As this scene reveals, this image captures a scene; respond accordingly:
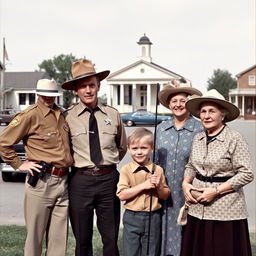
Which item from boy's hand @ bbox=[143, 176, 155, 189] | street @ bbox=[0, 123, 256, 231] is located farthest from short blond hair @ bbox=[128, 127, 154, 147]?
street @ bbox=[0, 123, 256, 231]

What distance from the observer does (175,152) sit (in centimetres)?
421

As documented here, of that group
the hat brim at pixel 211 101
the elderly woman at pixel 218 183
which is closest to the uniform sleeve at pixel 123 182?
the elderly woman at pixel 218 183

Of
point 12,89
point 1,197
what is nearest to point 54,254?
point 1,197

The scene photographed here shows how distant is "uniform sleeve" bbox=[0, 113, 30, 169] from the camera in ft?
13.3

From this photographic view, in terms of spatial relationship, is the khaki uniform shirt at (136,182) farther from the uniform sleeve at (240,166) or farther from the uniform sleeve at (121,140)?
the uniform sleeve at (240,166)

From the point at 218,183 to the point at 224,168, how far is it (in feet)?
0.43

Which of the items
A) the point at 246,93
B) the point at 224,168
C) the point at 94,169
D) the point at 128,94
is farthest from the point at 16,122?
the point at 246,93

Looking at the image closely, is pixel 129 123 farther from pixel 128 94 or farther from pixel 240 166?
pixel 240 166

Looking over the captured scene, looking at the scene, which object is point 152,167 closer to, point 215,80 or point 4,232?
point 4,232

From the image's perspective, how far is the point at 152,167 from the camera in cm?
409

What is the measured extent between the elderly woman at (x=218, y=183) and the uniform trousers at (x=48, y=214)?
113 centimetres

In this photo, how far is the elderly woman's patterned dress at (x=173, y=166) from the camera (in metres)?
4.20

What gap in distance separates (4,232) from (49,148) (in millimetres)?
2679

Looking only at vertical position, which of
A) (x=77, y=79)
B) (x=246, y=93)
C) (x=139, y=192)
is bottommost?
(x=139, y=192)
